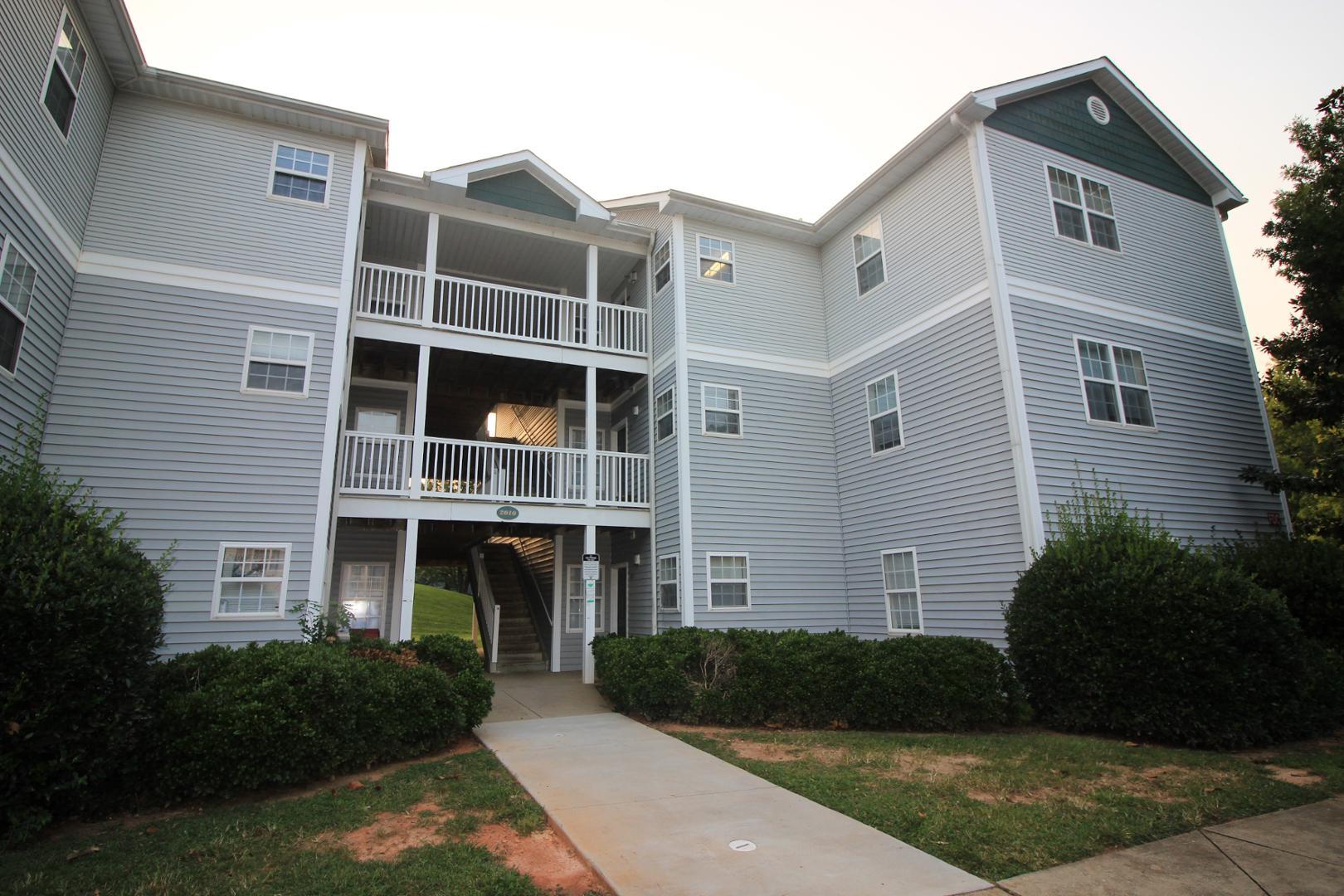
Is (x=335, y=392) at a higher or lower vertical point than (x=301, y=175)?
lower

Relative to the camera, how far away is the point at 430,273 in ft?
44.7

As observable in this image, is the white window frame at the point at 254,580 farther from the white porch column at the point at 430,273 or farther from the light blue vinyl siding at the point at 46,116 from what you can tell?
the light blue vinyl siding at the point at 46,116

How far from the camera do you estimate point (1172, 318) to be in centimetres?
1298

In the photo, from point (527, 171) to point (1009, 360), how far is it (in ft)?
33.6

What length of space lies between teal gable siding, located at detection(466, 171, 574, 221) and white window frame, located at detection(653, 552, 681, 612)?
758 centimetres

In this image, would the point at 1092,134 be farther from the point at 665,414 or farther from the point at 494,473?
the point at 494,473

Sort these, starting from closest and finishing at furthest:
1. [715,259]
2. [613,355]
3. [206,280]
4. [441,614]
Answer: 1. [206,280]
2. [715,259]
3. [613,355]
4. [441,614]

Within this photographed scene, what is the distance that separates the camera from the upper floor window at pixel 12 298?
8.59 meters

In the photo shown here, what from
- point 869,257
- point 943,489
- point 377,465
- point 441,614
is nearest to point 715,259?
point 869,257

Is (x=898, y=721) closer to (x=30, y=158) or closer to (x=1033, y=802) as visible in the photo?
(x=1033, y=802)

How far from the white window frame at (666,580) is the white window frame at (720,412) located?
2.53m

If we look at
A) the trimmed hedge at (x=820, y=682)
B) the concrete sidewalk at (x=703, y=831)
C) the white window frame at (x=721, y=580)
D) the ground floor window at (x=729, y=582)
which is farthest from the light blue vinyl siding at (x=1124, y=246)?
the concrete sidewalk at (x=703, y=831)

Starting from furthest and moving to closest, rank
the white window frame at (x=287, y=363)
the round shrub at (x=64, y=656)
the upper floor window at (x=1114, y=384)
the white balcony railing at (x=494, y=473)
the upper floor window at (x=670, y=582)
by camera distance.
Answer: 1. the upper floor window at (x=670, y=582)
2. the white balcony railing at (x=494, y=473)
3. the upper floor window at (x=1114, y=384)
4. the white window frame at (x=287, y=363)
5. the round shrub at (x=64, y=656)

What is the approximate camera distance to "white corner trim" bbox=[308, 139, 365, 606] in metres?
10.9
